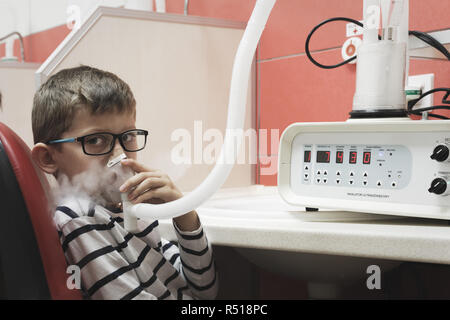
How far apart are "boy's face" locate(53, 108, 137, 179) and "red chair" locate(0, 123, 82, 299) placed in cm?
18

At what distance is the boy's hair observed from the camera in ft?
2.60

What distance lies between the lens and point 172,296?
0.84 meters

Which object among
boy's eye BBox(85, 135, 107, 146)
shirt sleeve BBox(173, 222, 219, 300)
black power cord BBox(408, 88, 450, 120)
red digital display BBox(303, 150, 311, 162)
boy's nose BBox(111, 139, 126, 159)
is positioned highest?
black power cord BBox(408, 88, 450, 120)

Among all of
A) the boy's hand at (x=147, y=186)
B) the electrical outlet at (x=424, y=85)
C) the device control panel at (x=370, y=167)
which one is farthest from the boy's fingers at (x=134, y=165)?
the electrical outlet at (x=424, y=85)

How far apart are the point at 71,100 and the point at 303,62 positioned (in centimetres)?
91

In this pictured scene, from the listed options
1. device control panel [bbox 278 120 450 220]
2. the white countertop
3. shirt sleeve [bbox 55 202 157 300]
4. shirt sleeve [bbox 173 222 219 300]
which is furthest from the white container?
shirt sleeve [bbox 55 202 157 300]

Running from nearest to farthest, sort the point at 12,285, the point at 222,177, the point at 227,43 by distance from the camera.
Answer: the point at 12,285 → the point at 222,177 → the point at 227,43

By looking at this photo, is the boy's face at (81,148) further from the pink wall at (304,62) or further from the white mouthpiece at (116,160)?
the pink wall at (304,62)

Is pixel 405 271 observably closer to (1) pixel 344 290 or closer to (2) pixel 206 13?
(1) pixel 344 290

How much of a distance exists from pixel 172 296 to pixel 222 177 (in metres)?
0.31

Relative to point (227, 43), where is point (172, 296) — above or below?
below

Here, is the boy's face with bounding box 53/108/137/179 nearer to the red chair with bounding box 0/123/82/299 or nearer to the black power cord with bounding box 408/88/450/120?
the red chair with bounding box 0/123/82/299

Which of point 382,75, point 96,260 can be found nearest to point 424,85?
point 382,75

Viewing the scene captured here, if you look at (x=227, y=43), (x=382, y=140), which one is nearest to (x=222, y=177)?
(x=382, y=140)
